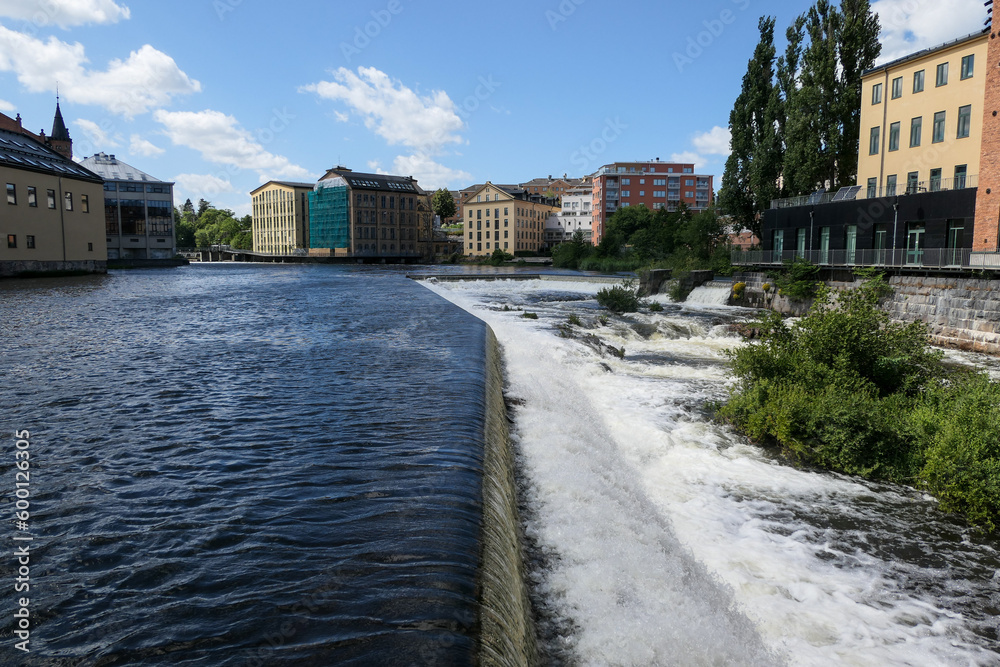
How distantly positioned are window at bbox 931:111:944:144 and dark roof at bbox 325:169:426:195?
95.6m

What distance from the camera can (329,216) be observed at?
115562mm

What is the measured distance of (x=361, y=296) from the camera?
106 ft

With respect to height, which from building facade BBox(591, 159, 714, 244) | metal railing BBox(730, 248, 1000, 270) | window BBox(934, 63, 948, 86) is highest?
building facade BBox(591, 159, 714, 244)

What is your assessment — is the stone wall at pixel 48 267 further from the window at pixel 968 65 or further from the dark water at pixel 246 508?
the window at pixel 968 65

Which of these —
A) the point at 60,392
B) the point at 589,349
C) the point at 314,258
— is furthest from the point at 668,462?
the point at 314,258

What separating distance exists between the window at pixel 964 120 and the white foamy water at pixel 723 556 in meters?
29.1

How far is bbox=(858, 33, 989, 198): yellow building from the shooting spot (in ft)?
96.6

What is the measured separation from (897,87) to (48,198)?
5399cm

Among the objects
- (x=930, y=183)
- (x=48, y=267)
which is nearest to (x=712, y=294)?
(x=930, y=183)

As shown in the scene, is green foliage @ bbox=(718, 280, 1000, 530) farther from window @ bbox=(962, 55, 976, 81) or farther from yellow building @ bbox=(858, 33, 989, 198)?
window @ bbox=(962, 55, 976, 81)

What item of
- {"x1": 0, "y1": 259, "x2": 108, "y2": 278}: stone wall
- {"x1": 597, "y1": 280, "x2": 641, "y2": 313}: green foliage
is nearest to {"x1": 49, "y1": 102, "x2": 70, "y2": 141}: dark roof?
{"x1": 0, "y1": 259, "x2": 108, "y2": 278}: stone wall

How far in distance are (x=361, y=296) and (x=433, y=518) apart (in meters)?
28.1

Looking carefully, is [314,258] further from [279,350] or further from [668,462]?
[668,462]

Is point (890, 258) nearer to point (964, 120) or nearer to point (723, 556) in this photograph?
point (964, 120)
